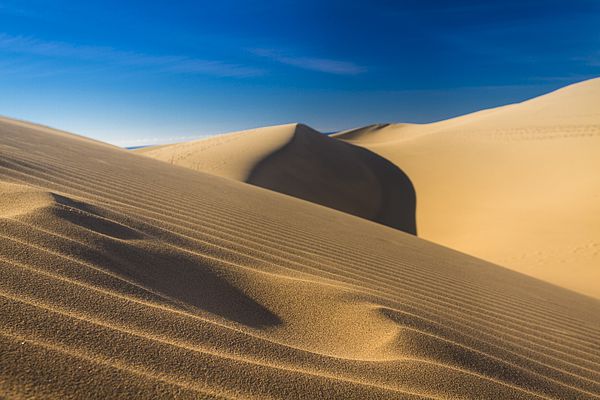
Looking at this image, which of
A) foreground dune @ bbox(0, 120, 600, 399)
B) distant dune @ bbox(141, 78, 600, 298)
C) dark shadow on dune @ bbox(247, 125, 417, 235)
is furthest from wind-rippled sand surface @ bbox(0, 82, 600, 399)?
dark shadow on dune @ bbox(247, 125, 417, 235)

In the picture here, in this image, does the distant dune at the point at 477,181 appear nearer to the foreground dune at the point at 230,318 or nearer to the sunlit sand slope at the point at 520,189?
the sunlit sand slope at the point at 520,189

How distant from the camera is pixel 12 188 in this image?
2406mm

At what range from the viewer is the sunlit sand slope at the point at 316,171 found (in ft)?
42.7

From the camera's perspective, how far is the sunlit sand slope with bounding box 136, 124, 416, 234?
13008mm

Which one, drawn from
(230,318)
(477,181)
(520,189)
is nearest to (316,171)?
(477,181)

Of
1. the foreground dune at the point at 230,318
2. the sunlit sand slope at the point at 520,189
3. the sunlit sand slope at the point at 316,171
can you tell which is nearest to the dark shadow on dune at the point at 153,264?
the foreground dune at the point at 230,318

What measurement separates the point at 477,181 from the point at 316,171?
18.3ft

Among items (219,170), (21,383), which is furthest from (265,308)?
(219,170)

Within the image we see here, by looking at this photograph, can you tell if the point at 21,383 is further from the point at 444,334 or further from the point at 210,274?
the point at 444,334

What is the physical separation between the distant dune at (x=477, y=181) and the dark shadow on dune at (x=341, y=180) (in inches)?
1.8

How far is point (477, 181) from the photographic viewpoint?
14.5 meters

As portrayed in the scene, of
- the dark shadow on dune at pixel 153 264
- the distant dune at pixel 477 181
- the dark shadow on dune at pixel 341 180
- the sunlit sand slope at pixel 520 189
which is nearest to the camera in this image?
the dark shadow on dune at pixel 153 264

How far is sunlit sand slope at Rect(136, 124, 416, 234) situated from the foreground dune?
9087 mm

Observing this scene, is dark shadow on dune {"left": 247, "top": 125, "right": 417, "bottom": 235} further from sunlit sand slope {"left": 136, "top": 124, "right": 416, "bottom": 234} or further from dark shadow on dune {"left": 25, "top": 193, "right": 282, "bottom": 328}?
dark shadow on dune {"left": 25, "top": 193, "right": 282, "bottom": 328}
